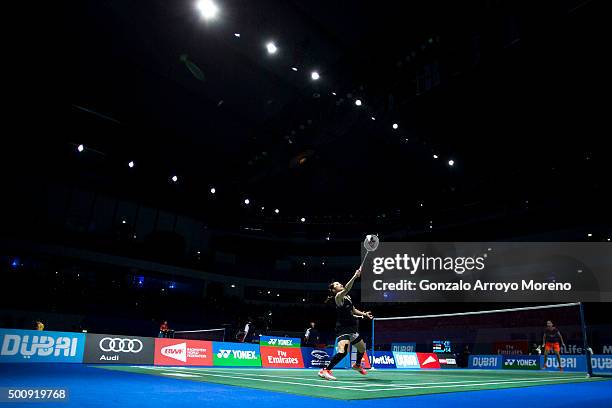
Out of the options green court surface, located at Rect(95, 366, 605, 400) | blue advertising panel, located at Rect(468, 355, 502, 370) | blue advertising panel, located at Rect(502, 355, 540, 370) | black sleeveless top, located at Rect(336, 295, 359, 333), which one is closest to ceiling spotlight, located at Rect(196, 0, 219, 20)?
black sleeveless top, located at Rect(336, 295, 359, 333)

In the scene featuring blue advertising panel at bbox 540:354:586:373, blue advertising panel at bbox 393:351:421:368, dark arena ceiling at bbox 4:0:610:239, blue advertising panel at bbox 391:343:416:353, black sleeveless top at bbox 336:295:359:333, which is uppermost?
dark arena ceiling at bbox 4:0:610:239

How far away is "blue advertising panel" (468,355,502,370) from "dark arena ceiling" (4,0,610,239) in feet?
35.0

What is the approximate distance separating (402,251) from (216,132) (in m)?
26.2

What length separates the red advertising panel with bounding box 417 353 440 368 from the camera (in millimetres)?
21350

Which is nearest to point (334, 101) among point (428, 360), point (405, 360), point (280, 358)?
point (280, 358)

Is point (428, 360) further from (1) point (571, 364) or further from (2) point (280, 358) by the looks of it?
(2) point (280, 358)

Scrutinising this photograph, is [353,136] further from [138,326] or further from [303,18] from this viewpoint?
[138,326]

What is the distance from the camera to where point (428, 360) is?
21.7m

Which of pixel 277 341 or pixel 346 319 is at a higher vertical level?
pixel 346 319

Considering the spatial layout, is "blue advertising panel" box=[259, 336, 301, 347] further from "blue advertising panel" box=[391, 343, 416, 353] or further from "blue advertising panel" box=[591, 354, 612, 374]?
"blue advertising panel" box=[391, 343, 416, 353]

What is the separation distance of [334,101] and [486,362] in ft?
49.1

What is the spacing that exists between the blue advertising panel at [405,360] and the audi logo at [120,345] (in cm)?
1179

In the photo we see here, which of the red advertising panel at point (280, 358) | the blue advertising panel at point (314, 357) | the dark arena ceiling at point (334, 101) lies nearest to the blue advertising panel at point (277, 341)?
the blue advertising panel at point (314, 357)

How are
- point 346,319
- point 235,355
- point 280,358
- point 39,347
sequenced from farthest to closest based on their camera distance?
point 280,358 < point 235,355 < point 39,347 < point 346,319
